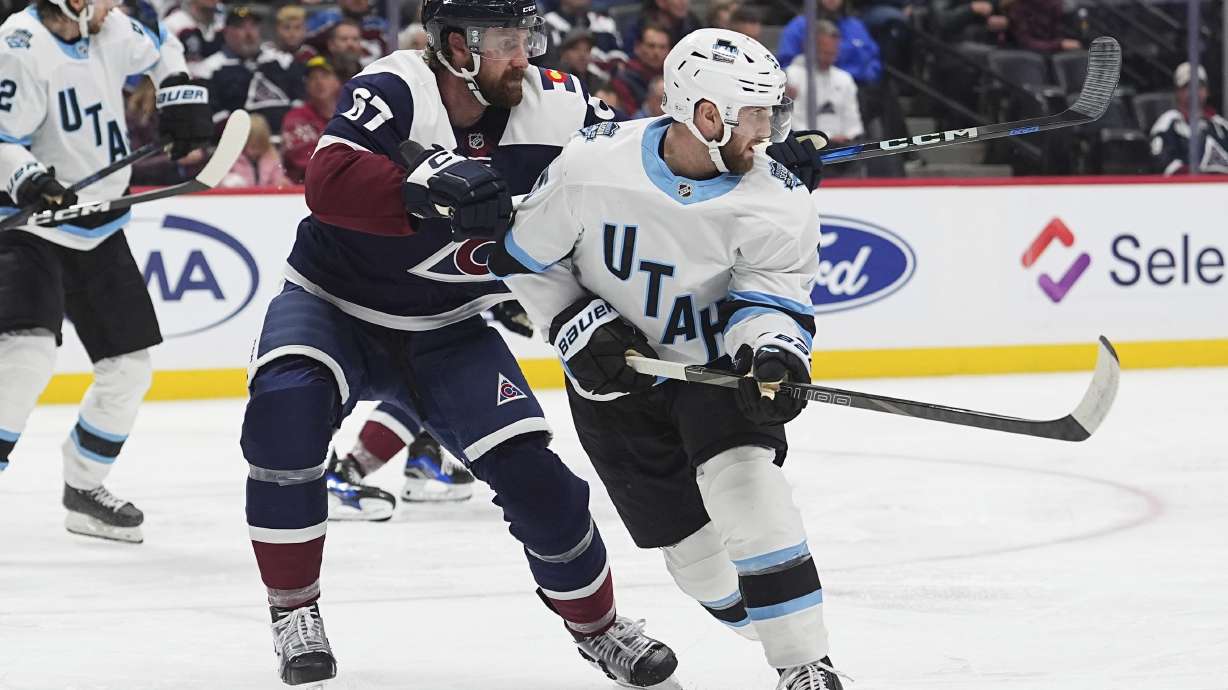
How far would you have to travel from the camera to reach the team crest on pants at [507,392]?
257 cm

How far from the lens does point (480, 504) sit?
4266 mm

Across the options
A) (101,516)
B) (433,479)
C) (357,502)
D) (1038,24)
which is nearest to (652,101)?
(1038,24)

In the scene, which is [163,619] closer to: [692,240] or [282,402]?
[282,402]

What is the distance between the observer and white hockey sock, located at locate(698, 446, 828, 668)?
2.17 metres

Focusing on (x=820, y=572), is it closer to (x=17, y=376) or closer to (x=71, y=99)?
(x=17, y=376)

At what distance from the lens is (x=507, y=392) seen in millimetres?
2582

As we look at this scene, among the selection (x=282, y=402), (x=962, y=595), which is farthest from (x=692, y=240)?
(x=962, y=595)

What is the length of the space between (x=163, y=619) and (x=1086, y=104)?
2.04 meters

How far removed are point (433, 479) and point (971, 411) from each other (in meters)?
2.33

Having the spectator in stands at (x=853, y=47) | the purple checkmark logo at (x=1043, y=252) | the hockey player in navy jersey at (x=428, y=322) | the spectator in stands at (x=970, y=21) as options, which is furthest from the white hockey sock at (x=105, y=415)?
the spectator in stands at (x=970, y=21)

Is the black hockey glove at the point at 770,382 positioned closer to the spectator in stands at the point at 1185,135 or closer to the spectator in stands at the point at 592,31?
the spectator in stands at the point at 592,31

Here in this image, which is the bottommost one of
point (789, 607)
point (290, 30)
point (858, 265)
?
point (858, 265)

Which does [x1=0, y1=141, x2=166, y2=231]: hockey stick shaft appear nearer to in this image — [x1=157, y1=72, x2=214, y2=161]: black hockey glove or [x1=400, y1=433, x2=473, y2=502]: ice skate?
[x1=157, y1=72, x2=214, y2=161]: black hockey glove

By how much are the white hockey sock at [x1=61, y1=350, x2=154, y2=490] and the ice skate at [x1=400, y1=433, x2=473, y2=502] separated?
0.75 metres
